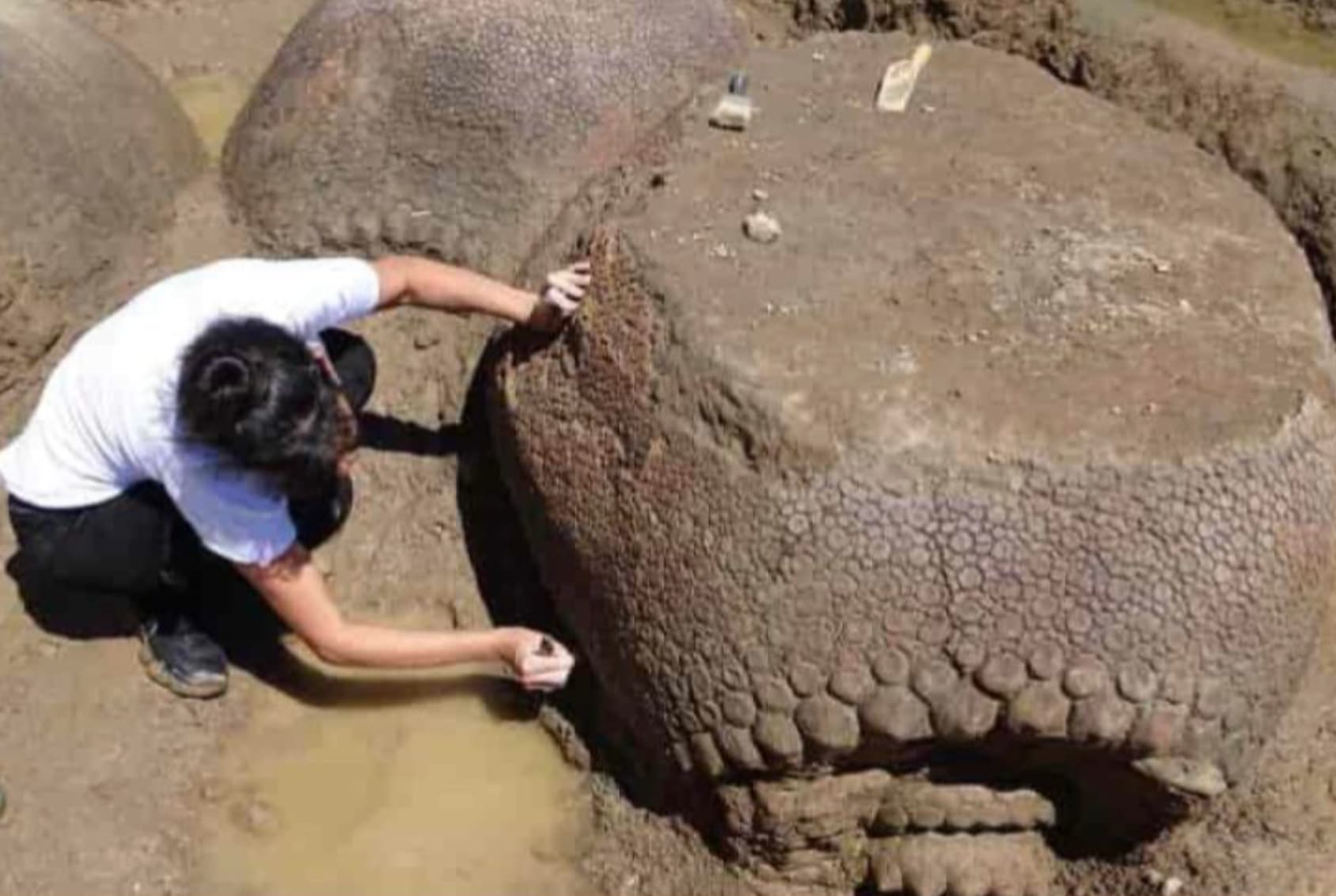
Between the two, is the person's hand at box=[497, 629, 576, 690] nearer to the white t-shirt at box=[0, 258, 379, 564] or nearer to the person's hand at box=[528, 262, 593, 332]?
the white t-shirt at box=[0, 258, 379, 564]

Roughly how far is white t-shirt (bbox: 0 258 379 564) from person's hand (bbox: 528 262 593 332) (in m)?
0.22

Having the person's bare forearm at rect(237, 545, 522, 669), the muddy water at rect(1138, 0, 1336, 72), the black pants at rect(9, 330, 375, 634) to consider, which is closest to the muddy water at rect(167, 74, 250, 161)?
the black pants at rect(9, 330, 375, 634)

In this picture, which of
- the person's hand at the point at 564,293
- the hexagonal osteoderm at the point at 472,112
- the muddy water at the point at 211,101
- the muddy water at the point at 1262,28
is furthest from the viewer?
the muddy water at the point at 211,101

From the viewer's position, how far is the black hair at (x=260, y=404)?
2.13 m

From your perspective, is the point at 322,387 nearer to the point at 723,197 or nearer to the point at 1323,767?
the point at 723,197

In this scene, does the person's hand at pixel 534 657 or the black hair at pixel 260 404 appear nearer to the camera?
the black hair at pixel 260 404

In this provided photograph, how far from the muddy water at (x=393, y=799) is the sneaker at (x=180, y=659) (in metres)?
0.08

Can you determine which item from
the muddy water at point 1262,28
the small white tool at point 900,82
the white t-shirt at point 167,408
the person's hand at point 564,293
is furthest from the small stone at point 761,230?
the muddy water at point 1262,28

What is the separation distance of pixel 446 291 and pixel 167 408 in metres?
0.44

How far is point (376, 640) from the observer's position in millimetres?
2406

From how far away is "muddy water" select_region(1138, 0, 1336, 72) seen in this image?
11.5ft

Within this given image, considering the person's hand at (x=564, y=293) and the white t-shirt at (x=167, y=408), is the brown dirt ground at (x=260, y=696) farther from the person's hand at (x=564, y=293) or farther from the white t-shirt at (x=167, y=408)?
the person's hand at (x=564, y=293)

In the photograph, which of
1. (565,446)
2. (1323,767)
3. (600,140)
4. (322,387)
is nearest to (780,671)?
(565,446)

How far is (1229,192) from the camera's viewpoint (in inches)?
103
